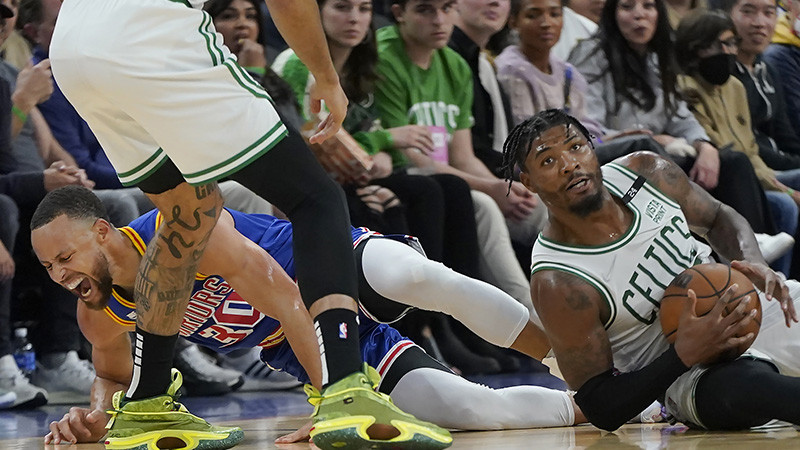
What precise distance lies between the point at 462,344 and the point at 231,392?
128cm

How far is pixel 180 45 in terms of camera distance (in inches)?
99.5

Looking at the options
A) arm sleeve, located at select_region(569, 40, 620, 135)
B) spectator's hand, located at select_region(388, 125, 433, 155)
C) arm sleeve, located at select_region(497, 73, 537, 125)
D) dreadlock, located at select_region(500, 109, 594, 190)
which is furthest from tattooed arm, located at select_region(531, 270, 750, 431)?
arm sleeve, located at select_region(569, 40, 620, 135)

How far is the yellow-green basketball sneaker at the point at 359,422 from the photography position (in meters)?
2.23

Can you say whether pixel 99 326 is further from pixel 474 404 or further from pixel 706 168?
pixel 706 168

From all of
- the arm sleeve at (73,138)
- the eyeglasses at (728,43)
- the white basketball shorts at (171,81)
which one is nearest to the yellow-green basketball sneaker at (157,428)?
the white basketball shorts at (171,81)

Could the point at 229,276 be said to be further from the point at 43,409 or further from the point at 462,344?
the point at 462,344

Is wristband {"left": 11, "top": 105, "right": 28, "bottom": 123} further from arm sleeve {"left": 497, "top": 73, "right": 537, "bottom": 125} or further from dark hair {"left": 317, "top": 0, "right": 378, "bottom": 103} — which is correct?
arm sleeve {"left": 497, "top": 73, "right": 537, "bottom": 125}

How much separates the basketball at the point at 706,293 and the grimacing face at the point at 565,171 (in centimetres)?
37

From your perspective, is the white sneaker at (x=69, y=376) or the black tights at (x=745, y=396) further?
the white sneaker at (x=69, y=376)

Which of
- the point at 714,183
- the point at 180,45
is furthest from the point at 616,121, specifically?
the point at 180,45

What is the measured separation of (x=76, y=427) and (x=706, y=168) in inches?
174

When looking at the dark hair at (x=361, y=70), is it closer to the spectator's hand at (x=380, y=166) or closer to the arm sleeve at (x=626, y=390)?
the spectator's hand at (x=380, y=166)

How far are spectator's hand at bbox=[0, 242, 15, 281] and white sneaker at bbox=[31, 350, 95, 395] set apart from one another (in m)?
0.51

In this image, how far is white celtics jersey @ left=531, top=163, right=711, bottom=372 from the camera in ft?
10.8
